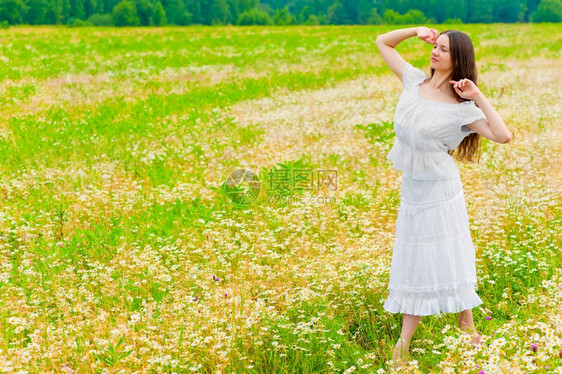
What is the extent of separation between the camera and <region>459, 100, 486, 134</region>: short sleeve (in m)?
4.04

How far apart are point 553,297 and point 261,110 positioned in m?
10.5

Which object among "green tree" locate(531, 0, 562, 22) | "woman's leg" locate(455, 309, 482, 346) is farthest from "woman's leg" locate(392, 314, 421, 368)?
"green tree" locate(531, 0, 562, 22)

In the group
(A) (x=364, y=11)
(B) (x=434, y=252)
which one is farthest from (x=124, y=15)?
(B) (x=434, y=252)

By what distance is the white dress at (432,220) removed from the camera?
4.15 m

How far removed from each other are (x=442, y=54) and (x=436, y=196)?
1.08 metres

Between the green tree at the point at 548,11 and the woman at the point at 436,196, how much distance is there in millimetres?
123434

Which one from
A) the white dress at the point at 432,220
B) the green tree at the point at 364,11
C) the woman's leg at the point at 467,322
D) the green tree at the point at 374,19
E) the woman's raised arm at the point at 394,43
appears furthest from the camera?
the green tree at the point at 364,11

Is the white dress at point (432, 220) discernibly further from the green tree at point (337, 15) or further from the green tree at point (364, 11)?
the green tree at point (337, 15)

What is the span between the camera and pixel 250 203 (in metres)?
7.67

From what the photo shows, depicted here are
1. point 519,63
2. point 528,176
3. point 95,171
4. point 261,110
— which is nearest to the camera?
point 528,176

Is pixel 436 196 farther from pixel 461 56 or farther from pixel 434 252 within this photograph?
pixel 461 56

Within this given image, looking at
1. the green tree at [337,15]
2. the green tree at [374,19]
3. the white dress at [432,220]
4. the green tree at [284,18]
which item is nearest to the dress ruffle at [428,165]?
the white dress at [432,220]

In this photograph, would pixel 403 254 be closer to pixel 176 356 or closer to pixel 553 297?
pixel 553 297

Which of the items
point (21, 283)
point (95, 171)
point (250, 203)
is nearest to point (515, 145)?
point (250, 203)
